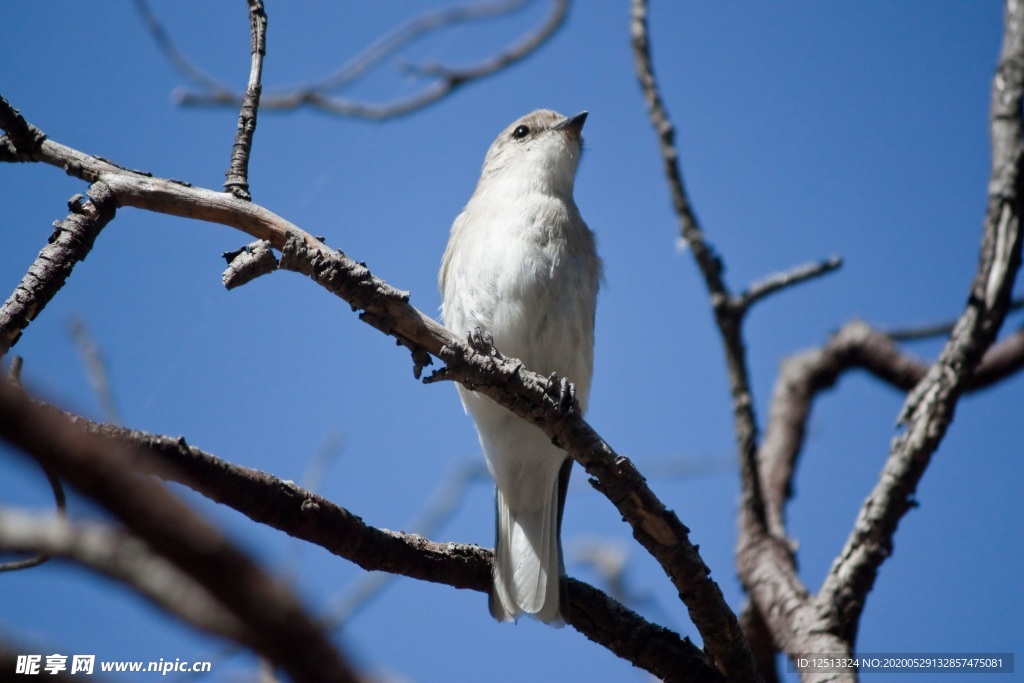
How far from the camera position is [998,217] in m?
4.02

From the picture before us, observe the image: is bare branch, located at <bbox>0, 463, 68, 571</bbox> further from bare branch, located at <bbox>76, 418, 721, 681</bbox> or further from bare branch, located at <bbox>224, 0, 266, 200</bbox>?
bare branch, located at <bbox>224, 0, 266, 200</bbox>

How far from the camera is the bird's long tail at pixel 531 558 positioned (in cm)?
357

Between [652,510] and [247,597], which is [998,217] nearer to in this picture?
[652,510]

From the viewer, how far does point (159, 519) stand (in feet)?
2.49

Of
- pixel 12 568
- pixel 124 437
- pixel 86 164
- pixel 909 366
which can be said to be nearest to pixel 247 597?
pixel 124 437

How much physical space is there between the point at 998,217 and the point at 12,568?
4.30 m

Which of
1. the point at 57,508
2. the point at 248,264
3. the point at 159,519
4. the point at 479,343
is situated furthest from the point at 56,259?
the point at 159,519

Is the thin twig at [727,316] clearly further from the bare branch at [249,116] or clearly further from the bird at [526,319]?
the bare branch at [249,116]

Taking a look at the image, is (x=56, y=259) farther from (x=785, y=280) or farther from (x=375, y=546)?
(x=785, y=280)

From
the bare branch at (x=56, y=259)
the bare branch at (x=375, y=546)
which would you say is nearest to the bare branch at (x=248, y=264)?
the bare branch at (x=56, y=259)

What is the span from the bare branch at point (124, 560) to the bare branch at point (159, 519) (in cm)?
2

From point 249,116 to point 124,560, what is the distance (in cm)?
231

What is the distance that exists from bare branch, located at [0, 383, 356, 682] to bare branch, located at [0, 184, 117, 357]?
5.21ft

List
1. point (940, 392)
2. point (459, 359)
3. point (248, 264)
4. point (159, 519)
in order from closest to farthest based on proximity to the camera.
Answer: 1. point (159, 519)
2. point (248, 264)
3. point (459, 359)
4. point (940, 392)
